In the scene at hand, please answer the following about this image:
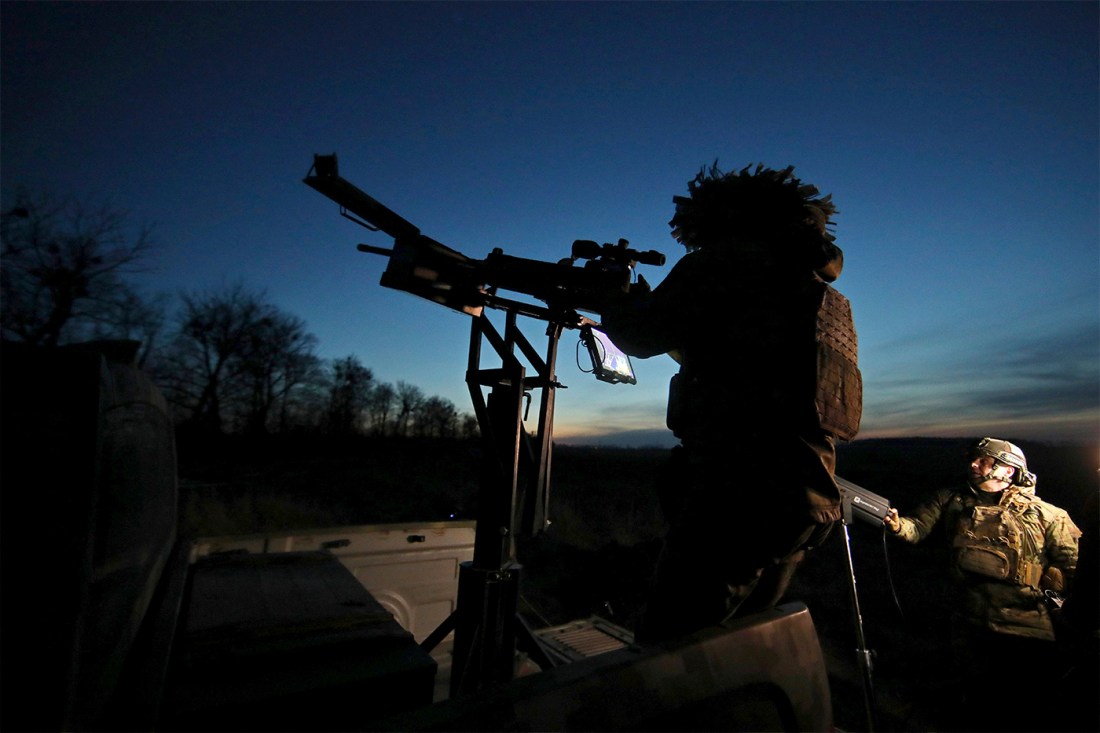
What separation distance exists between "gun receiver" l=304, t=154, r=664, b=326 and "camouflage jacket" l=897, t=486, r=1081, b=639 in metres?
3.24

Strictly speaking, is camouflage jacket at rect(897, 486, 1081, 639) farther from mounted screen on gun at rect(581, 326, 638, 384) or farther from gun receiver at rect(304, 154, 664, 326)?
gun receiver at rect(304, 154, 664, 326)

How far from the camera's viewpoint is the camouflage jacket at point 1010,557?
4012 millimetres

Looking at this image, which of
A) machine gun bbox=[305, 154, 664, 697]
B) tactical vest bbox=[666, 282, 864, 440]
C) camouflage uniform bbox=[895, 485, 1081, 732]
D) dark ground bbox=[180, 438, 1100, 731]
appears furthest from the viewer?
dark ground bbox=[180, 438, 1100, 731]

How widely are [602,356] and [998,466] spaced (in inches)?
138

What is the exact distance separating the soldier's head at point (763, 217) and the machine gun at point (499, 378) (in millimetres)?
393

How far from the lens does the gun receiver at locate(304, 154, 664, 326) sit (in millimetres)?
2396

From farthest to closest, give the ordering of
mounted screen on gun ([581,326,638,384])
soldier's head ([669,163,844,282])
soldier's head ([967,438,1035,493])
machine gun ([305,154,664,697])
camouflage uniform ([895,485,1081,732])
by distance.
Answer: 1. soldier's head ([967,438,1035,493])
2. camouflage uniform ([895,485,1081,732])
3. mounted screen on gun ([581,326,638,384])
4. machine gun ([305,154,664,697])
5. soldier's head ([669,163,844,282])

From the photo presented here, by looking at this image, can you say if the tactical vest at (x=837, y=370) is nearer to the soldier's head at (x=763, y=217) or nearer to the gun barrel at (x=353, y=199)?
the soldier's head at (x=763, y=217)

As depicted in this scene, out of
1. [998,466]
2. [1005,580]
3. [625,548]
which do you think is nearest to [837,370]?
[998,466]

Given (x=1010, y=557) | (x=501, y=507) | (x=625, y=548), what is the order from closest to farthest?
(x=501, y=507)
(x=1010, y=557)
(x=625, y=548)

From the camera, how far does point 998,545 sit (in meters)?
4.12

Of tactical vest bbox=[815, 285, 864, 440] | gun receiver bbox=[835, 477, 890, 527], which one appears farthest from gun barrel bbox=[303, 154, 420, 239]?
gun receiver bbox=[835, 477, 890, 527]

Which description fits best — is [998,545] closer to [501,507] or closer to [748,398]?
[748,398]

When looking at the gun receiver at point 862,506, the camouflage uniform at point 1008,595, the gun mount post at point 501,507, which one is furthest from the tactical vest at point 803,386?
the camouflage uniform at point 1008,595
